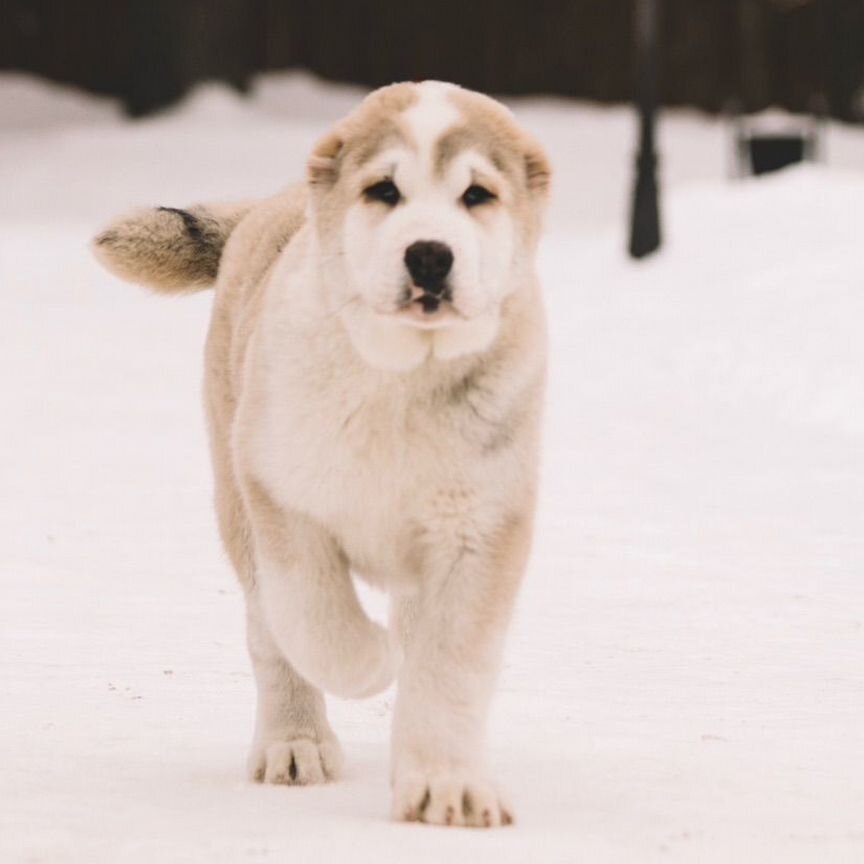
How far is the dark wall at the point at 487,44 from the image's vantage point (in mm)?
27953

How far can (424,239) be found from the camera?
4.54m

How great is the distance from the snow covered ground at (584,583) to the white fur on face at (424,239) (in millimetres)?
1024

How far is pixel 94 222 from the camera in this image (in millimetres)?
21328

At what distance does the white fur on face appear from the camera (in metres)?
4.59

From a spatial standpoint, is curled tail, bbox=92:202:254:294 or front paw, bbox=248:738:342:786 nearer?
front paw, bbox=248:738:342:786

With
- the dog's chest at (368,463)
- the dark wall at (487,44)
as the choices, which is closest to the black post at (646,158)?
the dark wall at (487,44)

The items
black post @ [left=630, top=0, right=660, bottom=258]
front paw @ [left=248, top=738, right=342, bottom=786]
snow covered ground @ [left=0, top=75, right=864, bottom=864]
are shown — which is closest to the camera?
snow covered ground @ [left=0, top=75, right=864, bottom=864]

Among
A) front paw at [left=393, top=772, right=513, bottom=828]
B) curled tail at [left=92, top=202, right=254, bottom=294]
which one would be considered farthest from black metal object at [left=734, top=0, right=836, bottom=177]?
front paw at [left=393, top=772, right=513, bottom=828]

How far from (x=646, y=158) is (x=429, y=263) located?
43.7 ft

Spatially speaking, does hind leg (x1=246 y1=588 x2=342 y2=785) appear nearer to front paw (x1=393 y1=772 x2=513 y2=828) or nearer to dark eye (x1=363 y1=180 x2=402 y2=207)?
front paw (x1=393 y1=772 x2=513 y2=828)

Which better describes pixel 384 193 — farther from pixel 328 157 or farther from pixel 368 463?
pixel 368 463

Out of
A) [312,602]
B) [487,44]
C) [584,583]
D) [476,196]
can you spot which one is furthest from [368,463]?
[487,44]

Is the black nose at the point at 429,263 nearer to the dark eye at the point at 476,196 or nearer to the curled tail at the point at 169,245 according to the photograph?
the dark eye at the point at 476,196

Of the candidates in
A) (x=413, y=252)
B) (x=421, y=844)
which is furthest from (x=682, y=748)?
(x=413, y=252)
